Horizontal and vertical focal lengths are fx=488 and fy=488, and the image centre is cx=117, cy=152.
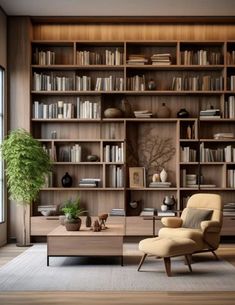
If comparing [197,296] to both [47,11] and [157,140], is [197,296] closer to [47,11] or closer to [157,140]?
[157,140]

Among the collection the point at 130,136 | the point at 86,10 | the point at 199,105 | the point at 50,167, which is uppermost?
the point at 86,10

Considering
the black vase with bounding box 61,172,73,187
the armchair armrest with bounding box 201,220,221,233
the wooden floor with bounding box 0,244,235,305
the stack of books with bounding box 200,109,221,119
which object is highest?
the stack of books with bounding box 200,109,221,119

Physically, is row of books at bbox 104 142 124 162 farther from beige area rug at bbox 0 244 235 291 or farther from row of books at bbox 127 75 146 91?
beige area rug at bbox 0 244 235 291

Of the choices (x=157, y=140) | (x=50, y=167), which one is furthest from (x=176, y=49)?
(x=50, y=167)

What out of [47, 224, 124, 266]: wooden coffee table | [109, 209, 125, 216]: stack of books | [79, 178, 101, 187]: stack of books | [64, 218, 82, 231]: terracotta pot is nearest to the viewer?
[47, 224, 124, 266]: wooden coffee table

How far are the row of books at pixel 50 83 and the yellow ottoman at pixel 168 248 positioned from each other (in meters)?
3.58

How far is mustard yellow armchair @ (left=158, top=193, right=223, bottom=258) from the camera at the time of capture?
639cm

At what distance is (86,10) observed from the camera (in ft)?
26.7

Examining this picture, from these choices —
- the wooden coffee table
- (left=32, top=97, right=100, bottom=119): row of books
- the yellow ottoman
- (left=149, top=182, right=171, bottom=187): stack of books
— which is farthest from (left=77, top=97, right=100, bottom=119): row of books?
the yellow ottoman

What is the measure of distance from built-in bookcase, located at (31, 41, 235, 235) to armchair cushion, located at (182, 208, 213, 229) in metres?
1.38

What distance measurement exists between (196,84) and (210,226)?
9.67ft

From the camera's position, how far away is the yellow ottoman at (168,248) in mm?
5750

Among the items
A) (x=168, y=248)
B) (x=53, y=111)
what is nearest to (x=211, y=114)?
(x=53, y=111)

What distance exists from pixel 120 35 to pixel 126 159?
2.21 metres
